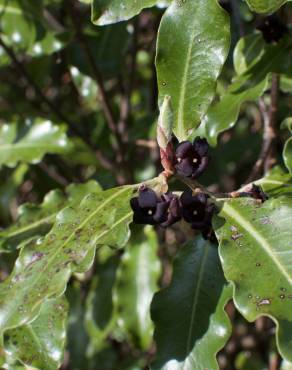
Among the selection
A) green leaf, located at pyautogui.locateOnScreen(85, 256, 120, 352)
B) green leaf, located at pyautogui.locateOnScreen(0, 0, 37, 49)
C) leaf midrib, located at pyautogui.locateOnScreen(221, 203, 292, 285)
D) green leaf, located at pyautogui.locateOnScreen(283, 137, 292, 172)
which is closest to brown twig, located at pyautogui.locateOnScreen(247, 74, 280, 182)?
green leaf, located at pyautogui.locateOnScreen(283, 137, 292, 172)

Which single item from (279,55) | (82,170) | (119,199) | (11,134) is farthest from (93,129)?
(119,199)

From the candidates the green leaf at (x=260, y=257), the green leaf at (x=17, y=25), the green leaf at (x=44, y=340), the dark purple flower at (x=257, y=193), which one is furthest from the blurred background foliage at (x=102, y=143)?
the green leaf at (x=260, y=257)

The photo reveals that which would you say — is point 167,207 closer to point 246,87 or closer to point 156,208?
point 156,208

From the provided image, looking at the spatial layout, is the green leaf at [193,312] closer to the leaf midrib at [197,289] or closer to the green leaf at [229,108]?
the leaf midrib at [197,289]

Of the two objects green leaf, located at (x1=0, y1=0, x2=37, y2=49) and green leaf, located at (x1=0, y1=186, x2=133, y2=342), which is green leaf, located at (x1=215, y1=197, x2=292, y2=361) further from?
green leaf, located at (x1=0, y1=0, x2=37, y2=49)

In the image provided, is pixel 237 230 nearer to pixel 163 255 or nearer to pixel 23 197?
pixel 163 255

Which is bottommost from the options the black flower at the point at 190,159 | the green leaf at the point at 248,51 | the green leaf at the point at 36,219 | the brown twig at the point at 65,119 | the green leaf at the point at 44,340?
the brown twig at the point at 65,119
